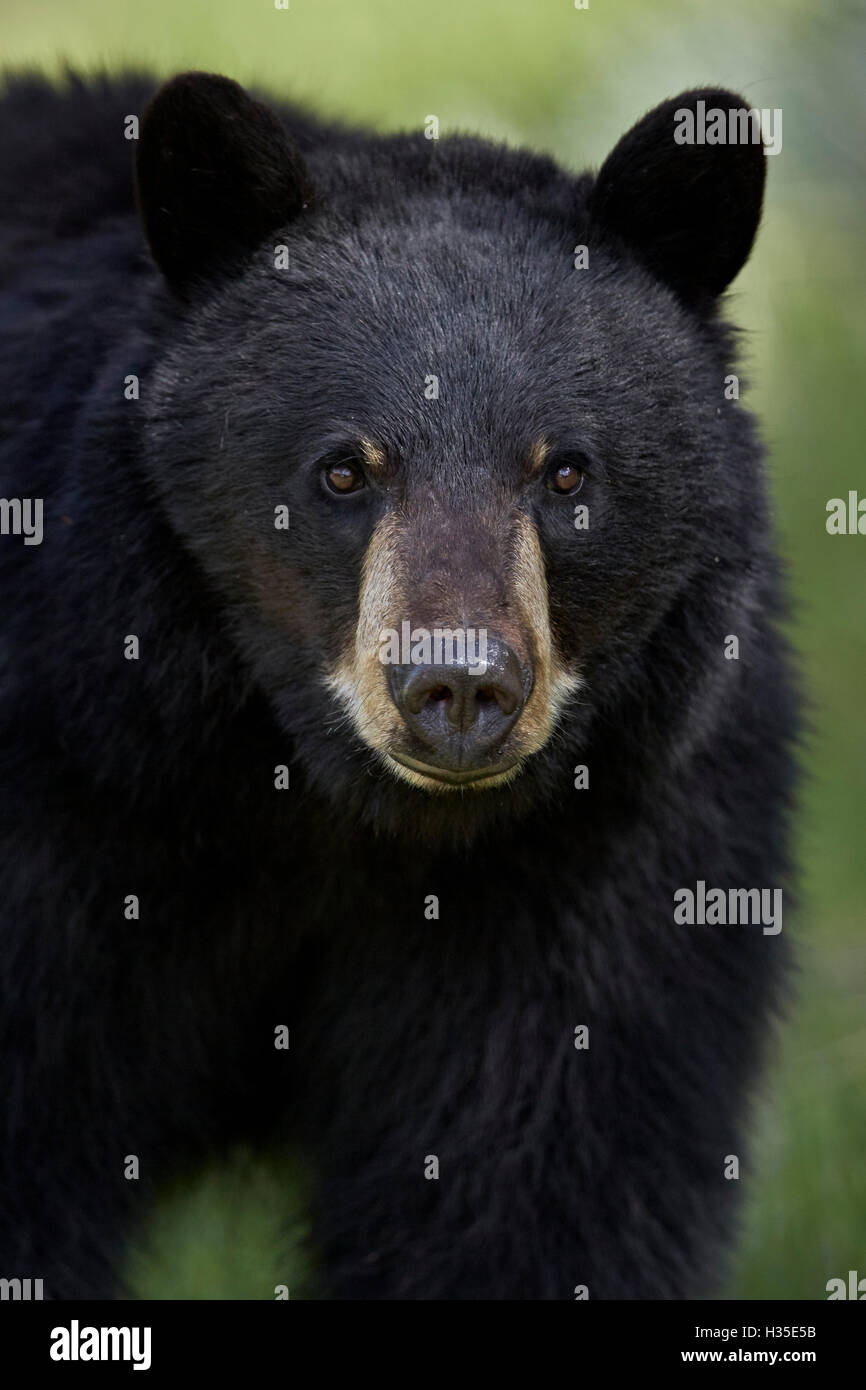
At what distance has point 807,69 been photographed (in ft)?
30.6

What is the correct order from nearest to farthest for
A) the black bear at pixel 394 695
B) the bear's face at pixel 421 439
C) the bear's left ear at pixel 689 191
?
1. the bear's face at pixel 421 439
2. the black bear at pixel 394 695
3. the bear's left ear at pixel 689 191

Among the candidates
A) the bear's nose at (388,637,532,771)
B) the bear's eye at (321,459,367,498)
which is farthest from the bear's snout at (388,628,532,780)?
the bear's eye at (321,459,367,498)

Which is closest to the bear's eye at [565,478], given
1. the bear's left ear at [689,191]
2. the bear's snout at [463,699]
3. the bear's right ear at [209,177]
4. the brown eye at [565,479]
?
the brown eye at [565,479]

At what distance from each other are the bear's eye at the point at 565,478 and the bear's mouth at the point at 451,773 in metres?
0.69

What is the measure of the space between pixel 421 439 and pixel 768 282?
7982 mm

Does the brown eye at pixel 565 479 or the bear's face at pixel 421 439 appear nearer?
the bear's face at pixel 421 439

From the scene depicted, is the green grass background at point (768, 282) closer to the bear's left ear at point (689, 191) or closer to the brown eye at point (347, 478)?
the bear's left ear at point (689, 191)

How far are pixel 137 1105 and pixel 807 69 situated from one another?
6.12 metres

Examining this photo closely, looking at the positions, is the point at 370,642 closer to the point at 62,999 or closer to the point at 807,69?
the point at 62,999

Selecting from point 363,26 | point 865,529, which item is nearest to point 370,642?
point 865,529

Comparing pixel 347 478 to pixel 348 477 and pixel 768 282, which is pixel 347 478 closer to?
pixel 348 477

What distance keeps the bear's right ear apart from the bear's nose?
4.35 feet

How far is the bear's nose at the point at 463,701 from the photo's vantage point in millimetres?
4297

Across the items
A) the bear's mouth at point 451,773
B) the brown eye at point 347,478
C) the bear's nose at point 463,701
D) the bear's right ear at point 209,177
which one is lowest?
the bear's mouth at point 451,773
